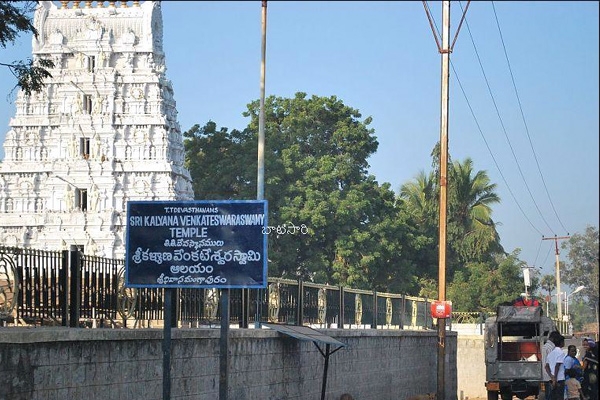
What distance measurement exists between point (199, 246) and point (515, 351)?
21507 millimetres

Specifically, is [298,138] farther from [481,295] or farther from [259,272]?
[259,272]

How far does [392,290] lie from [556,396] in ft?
168

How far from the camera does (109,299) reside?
62.4 feet

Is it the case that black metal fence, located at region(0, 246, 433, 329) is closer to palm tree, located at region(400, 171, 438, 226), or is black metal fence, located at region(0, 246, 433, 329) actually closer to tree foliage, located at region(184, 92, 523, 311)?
tree foliage, located at region(184, 92, 523, 311)

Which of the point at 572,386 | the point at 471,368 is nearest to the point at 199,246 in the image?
the point at 572,386

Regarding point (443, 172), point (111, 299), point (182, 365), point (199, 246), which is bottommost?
point (182, 365)

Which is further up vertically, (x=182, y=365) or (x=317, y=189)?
(x=317, y=189)

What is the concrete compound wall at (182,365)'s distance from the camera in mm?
15102

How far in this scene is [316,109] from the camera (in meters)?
80.1

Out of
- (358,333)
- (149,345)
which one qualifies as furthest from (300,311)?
(149,345)

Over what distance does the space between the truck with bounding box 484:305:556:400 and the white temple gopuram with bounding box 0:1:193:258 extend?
45.0m

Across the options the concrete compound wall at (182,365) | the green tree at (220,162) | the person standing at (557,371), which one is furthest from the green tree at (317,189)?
the person standing at (557,371)

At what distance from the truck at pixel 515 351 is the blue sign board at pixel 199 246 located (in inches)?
747

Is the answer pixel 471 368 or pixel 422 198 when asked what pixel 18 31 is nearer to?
pixel 471 368
